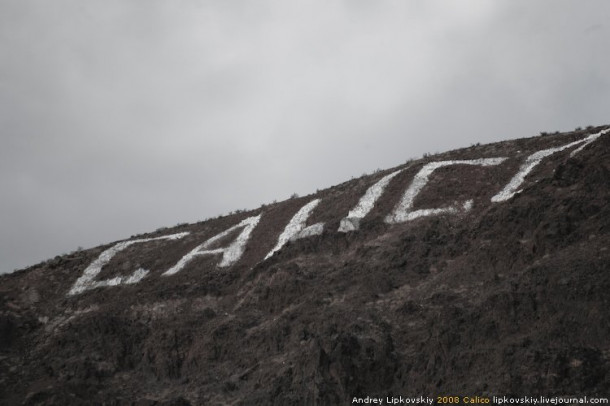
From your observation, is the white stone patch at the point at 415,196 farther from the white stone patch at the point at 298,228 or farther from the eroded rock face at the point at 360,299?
the white stone patch at the point at 298,228

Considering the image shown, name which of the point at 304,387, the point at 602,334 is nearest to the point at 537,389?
the point at 602,334

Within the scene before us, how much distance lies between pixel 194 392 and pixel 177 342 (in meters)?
3.30

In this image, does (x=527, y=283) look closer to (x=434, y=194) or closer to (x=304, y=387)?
(x=304, y=387)

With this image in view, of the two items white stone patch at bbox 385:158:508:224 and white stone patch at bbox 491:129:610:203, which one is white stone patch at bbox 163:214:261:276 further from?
white stone patch at bbox 491:129:610:203

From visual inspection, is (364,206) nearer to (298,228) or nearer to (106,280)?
(298,228)

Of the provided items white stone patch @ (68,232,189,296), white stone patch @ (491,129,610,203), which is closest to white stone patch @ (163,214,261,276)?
white stone patch @ (68,232,189,296)

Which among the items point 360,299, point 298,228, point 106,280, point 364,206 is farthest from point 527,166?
point 106,280

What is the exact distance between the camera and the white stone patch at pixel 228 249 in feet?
98.8

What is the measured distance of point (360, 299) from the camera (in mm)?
23047

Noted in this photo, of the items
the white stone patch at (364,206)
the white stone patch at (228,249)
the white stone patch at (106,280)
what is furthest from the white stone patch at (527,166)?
the white stone patch at (106,280)

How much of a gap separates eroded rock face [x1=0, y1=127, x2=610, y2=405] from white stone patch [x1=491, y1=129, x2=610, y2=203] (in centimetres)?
12

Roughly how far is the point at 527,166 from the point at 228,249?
13.6 meters

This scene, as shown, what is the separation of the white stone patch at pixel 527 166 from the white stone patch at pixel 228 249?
37.8 ft

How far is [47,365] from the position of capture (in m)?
25.4
